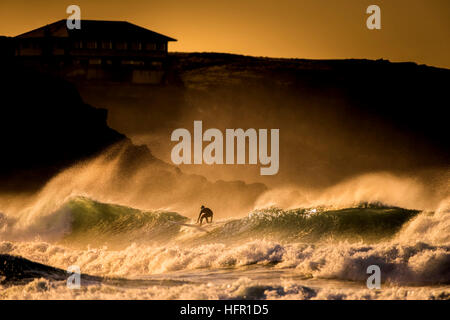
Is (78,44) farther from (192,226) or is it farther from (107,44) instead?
(192,226)

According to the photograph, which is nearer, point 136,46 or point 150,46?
point 136,46

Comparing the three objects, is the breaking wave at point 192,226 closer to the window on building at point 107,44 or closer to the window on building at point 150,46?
the window on building at point 150,46

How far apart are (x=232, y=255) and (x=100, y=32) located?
50148mm

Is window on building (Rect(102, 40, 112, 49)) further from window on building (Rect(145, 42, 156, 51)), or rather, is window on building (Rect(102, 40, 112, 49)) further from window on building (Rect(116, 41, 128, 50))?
window on building (Rect(145, 42, 156, 51))

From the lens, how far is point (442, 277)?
74.9ft

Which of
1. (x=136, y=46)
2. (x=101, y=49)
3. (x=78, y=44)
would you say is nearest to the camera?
(x=136, y=46)

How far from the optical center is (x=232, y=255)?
26406 millimetres

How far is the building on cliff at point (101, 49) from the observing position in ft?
236

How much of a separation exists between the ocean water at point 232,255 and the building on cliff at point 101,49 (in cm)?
3284

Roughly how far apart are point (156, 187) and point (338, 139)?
2024 inches

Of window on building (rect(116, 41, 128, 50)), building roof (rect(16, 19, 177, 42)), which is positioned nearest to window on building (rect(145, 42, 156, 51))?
building roof (rect(16, 19, 177, 42))

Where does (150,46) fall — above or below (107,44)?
below

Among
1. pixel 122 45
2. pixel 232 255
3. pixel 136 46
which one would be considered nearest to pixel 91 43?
pixel 122 45

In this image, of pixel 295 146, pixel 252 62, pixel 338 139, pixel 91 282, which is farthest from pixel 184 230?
pixel 252 62
